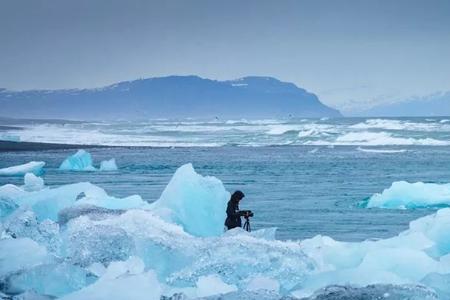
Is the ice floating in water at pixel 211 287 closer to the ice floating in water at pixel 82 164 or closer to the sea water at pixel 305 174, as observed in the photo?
the sea water at pixel 305 174

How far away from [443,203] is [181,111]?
431ft

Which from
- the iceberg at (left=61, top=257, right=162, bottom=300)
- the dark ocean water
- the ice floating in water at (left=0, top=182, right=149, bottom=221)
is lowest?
the dark ocean water

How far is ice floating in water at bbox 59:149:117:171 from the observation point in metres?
32.7

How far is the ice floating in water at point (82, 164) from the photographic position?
32688 millimetres

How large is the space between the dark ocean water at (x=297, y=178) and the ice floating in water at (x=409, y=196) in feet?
1.76

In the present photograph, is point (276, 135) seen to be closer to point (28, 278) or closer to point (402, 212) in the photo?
point (402, 212)

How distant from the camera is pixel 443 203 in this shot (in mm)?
19719

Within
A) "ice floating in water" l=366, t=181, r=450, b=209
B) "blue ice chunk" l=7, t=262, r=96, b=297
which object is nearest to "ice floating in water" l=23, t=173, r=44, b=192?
"ice floating in water" l=366, t=181, r=450, b=209

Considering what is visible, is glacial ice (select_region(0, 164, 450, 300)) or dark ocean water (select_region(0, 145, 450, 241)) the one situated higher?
glacial ice (select_region(0, 164, 450, 300))

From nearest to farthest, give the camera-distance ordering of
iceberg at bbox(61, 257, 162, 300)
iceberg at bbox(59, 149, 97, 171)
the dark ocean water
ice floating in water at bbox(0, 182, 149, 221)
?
1. iceberg at bbox(61, 257, 162, 300)
2. ice floating in water at bbox(0, 182, 149, 221)
3. the dark ocean water
4. iceberg at bbox(59, 149, 97, 171)

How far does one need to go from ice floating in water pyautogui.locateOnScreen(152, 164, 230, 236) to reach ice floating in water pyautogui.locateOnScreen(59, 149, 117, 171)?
20.1 m

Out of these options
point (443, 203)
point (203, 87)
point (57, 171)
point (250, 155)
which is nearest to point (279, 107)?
point (203, 87)

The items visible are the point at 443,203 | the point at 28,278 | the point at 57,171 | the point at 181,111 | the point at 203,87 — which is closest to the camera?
the point at 28,278

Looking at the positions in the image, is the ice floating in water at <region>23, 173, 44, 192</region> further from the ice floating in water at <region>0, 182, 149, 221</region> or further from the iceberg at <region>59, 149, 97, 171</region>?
Answer: the iceberg at <region>59, 149, 97, 171</region>
